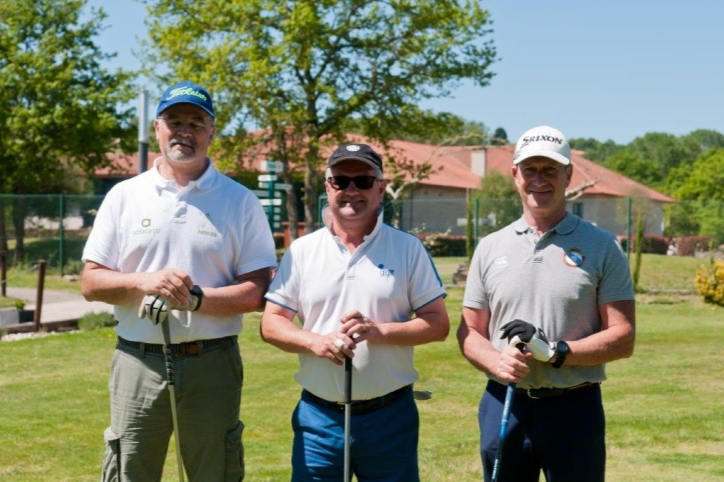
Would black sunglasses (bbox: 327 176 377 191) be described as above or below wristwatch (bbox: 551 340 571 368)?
above

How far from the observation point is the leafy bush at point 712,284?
2012cm

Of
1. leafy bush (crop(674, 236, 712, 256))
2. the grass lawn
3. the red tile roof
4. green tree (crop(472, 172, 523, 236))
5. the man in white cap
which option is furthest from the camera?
the red tile roof

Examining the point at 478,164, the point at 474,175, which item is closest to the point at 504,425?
the point at 474,175

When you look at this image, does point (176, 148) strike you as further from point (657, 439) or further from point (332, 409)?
point (657, 439)

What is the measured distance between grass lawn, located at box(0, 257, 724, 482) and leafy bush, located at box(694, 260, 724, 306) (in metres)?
4.05

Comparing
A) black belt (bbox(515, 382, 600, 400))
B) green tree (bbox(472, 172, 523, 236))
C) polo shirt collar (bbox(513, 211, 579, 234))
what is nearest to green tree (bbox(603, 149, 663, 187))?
green tree (bbox(472, 172, 523, 236))

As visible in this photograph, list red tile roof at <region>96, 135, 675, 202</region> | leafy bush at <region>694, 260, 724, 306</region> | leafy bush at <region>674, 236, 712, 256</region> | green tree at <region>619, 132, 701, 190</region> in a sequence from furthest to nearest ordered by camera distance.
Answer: green tree at <region>619, 132, 701, 190</region>, red tile roof at <region>96, 135, 675, 202</region>, leafy bush at <region>674, 236, 712, 256</region>, leafy bush at <region>694, 260, 724, 306</region>

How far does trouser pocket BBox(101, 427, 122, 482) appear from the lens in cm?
444

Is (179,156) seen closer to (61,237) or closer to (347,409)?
(347,409)

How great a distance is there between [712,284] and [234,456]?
57.6 ft

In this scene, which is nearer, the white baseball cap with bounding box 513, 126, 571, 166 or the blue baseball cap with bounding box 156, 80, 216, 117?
the white baseball cap with bounding box 513, 126, 571, 166

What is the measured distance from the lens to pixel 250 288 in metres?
4.41

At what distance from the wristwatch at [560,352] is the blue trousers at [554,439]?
21cm

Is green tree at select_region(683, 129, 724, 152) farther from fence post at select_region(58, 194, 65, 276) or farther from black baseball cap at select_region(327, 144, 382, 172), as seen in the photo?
black baseball cap at select_region(327, 144, 382, 172)
